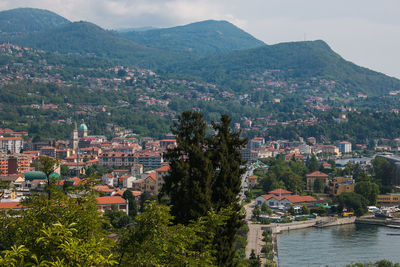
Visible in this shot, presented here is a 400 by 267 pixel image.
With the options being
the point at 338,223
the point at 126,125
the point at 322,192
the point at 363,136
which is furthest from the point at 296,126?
the point at 338,223

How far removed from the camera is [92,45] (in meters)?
137

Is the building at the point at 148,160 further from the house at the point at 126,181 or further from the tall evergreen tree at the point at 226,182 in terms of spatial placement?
the tall evergreen tree at the point at 226,182

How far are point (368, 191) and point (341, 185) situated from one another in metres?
2.63

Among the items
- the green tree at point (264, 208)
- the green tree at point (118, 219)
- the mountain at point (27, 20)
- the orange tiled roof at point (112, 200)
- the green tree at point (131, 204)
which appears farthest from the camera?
the mountain at point (27, 20)

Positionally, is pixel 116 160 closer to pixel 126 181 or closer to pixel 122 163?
pixel 122 163

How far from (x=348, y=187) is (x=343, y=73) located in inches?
3412

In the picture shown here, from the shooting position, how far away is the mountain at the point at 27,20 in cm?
15495

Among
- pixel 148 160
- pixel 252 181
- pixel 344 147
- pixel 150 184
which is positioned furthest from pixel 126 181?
pixel 344 147

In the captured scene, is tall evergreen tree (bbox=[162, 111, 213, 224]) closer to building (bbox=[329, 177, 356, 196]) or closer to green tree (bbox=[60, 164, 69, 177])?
building (bbox=[329, 177, 356, 196])

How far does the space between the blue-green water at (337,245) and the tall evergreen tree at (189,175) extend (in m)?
10.4

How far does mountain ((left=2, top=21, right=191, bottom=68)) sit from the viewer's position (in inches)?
5251

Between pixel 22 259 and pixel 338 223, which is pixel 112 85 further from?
pixel 22 259

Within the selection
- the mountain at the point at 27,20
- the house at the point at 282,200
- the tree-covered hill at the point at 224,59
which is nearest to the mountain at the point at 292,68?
the tree-covered hill at the point at 224,59

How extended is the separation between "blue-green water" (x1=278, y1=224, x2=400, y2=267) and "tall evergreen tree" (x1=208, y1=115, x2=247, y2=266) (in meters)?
10.2
